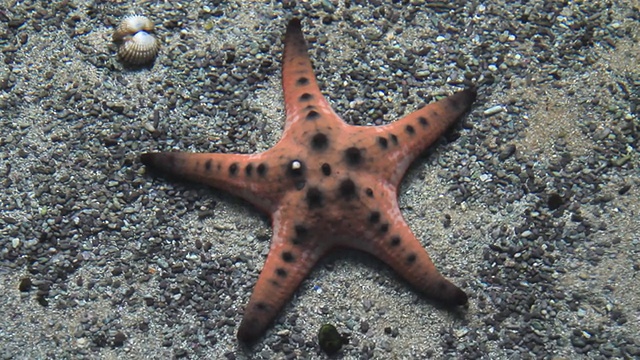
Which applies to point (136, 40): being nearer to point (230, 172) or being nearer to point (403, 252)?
point (230, 172)

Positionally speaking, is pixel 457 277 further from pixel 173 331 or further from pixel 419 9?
pixel 419 9

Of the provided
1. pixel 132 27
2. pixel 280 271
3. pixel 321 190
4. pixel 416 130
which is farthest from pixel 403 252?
pixel 132 27

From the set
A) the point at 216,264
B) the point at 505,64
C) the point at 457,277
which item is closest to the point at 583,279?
the point at 457,277

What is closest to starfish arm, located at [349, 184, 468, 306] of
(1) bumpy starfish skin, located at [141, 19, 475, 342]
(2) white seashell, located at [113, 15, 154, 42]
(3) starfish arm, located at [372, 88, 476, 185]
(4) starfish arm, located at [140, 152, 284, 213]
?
(1) bumpy starfish skin, located at [141, 19, 475, 342]

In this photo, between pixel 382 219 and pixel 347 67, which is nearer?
pixel 382 219

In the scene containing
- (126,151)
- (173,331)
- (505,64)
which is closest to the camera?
(173,331)

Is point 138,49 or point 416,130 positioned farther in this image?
point 138,49

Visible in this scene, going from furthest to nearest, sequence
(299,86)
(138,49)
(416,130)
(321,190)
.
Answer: (138,49)
(299,86)
(416,130)
(321,190)
